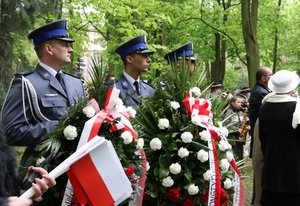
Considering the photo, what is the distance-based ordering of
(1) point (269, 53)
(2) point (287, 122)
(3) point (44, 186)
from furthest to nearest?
(1) point (269, 53)
(2) point (287, 122)
(3) point (44, 186)

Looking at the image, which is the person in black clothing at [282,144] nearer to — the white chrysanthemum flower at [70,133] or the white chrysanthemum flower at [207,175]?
the white chrysanthemum flower at [207,175]

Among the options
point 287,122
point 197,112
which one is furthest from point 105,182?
point 287,122

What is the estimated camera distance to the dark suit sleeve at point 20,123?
3.30 m

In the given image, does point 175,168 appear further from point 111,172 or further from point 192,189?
Answer: point 111,172

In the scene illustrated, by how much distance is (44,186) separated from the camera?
2.33m

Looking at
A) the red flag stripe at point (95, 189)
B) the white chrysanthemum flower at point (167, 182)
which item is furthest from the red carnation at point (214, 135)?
the red flag stripe at point (95, 189)

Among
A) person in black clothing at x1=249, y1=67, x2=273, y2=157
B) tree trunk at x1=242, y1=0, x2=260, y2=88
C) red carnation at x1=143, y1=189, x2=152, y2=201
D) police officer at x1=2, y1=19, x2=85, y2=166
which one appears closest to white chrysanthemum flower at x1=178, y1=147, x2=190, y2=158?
red carnation at x1=143, y1=189, x2=152, y2=201

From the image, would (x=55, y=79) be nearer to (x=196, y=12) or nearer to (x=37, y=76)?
(x=37, y=76)

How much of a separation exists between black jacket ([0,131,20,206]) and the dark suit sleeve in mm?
845

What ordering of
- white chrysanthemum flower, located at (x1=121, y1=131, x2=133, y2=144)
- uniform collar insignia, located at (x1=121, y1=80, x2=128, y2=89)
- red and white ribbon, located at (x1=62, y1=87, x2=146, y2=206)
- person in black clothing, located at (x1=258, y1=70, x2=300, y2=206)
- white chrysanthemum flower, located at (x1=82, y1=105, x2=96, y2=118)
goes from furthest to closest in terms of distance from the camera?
1. uniform collar insignia, located at (x1=121, y1=80, x2=128, y2=89)
2. person in black clothing, located at (x1=258, y1=70, x2=300, y2=206)
3. white chrysanthemum flower, located at (x1=121, y1=131, x2=133, y2=144)
4. white chrysanthemum flower, located at (x1=82, y1=105, x2=96, y2=118)
5. red and white ribbon, located at (x1=62, y1=87, x2=146, y2=206)

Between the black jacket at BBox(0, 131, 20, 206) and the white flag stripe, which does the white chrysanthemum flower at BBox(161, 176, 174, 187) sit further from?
the black jacket at BBox(0, 131, 20, 206)

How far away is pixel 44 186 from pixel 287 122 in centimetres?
295

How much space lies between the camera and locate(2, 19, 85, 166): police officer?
3.34 m

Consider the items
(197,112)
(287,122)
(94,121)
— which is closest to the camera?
(94,121)
